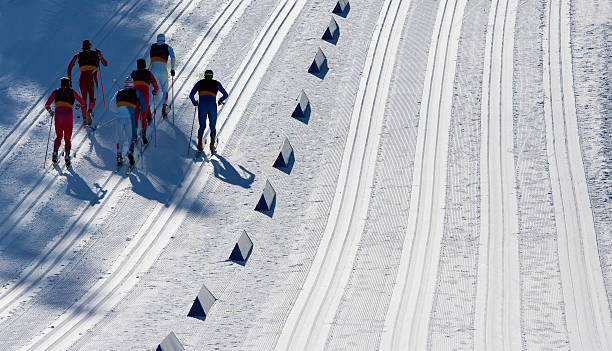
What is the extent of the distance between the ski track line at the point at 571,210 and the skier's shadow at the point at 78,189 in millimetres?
7204

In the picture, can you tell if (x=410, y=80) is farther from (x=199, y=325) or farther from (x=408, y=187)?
(x=199, y=325)

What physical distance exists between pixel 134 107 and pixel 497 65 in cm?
769

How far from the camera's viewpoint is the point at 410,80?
60.2ft

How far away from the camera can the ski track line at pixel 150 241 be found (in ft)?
38.4

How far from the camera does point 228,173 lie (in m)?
15.5

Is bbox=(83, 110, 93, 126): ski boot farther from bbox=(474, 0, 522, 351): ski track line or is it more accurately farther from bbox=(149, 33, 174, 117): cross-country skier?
bbox=(474, 0, 522, 351): ski track line

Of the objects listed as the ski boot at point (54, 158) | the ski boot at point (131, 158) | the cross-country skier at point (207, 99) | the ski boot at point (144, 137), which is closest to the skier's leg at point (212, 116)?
the cross-country skier at point (207, 99)

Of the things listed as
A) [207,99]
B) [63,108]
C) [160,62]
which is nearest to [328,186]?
[207,99]

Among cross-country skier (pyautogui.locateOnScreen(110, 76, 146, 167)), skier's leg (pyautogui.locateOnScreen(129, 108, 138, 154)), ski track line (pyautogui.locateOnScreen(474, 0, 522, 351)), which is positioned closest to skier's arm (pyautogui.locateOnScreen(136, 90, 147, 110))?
cross-country skier (pyautogui.locateOnScreen(110, 76, 146, 167))

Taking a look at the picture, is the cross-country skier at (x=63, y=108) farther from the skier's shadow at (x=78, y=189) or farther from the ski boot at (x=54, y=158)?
the skier's shadow at (x=78, y=189)

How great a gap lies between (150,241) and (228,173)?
227 centimetres

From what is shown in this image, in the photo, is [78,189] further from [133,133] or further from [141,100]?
[141,100]

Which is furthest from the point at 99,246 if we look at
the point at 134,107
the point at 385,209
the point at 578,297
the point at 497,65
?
the point at 497,65

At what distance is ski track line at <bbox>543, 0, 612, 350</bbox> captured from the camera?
11.1m
